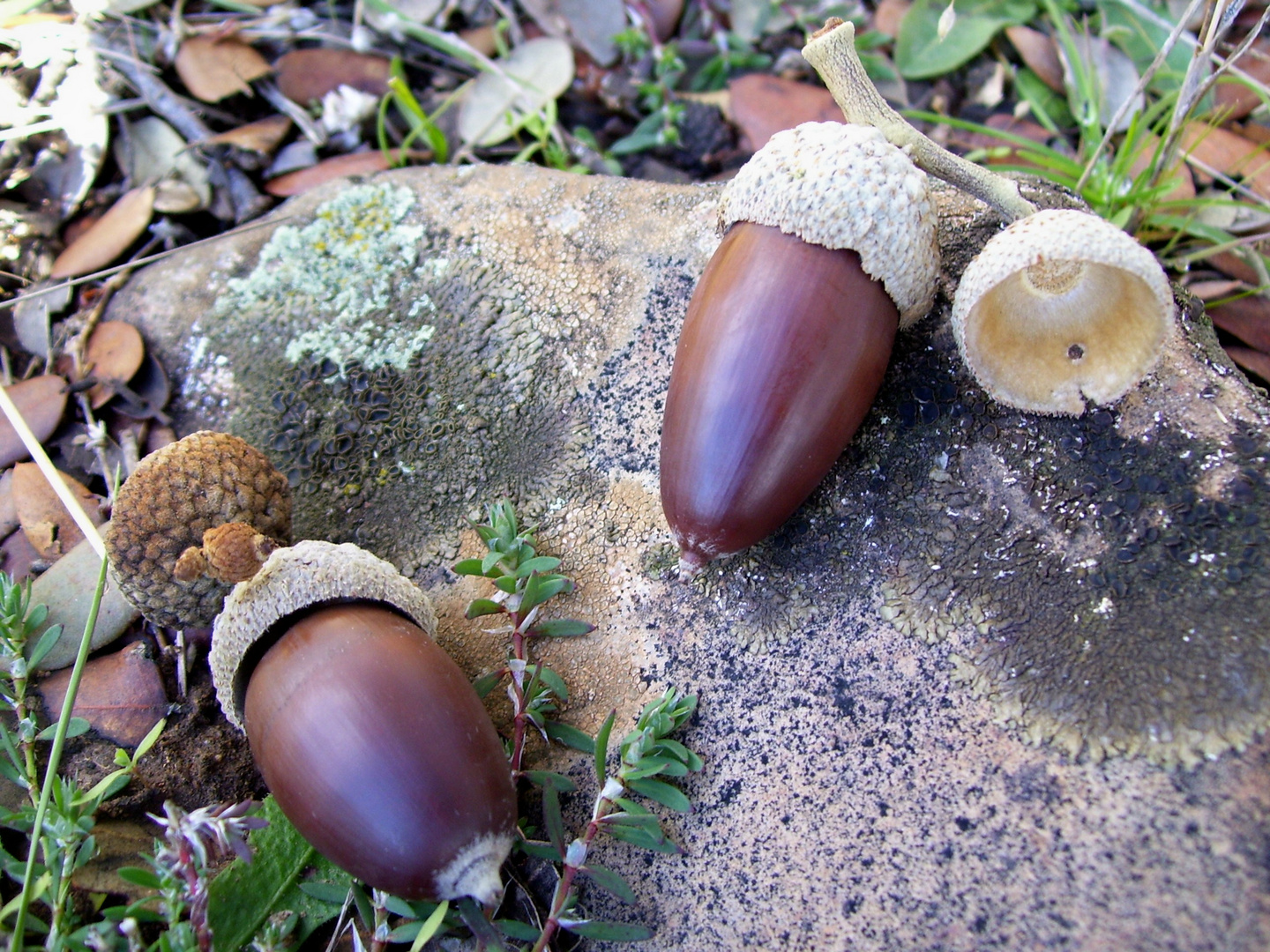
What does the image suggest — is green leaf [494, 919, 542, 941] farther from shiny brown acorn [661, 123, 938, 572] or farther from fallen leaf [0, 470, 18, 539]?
fallen leaf [0, 470, 18, 539]

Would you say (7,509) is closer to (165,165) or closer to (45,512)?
(45,512)

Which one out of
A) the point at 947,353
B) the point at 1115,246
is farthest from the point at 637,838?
the point at 1115,246

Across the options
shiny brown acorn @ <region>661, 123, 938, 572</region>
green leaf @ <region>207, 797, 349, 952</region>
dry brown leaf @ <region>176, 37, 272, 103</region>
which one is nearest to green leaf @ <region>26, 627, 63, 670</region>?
green leaf @ <region>207, 797, 349, 952</region>

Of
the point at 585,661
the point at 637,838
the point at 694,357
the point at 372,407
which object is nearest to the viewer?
the point at 637,838

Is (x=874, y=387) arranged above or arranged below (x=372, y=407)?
above

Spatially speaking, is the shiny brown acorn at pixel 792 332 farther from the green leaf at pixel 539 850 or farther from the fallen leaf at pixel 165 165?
the fallen leaf at pixel 165 165

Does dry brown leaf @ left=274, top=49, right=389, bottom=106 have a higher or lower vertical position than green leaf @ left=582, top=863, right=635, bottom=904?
higher

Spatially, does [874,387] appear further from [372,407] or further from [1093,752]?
[372,407]
